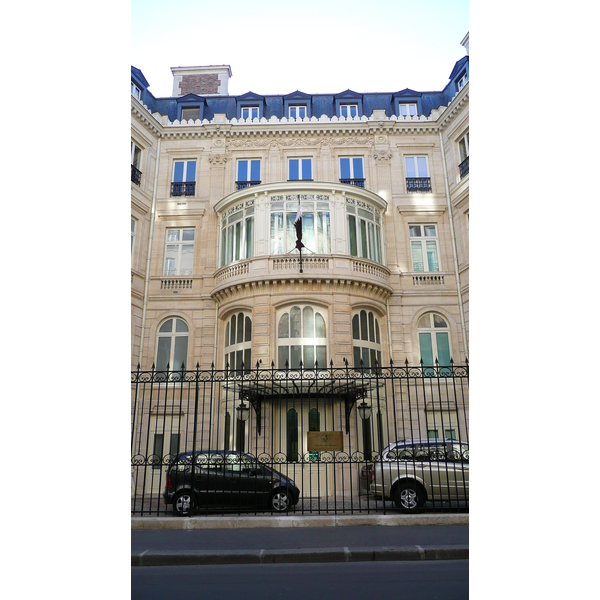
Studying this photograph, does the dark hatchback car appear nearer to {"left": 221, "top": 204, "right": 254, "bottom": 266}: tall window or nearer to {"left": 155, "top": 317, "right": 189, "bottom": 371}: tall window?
{"left": 155, "top": 317, "right": 189, "bottom": 371}: tall window

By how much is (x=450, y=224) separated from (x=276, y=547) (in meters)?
16.7

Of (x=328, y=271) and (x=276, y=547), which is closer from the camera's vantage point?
(x=276, y=547)

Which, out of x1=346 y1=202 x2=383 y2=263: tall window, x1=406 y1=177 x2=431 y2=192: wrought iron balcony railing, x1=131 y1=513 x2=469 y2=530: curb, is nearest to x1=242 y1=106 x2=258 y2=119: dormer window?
x1=346 y1=202 x2=383 y2=263: tall window

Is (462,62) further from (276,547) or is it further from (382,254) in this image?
(276,547)

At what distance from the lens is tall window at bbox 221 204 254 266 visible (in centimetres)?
1827

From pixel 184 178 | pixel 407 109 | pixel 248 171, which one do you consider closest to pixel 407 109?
pixel 407 109

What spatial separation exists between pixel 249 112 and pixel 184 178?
5.05 m

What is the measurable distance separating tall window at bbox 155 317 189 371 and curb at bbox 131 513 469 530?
10267 mm

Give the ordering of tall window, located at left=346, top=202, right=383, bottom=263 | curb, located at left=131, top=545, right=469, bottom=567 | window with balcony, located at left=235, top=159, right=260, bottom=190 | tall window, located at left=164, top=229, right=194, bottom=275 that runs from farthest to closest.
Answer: window with balcony, located at left=235, top=159, right=260, bottom=190, tall window, located at left=164, top=229, right=194, bottom=275, tall window, located at left=346, top=202, right=383, bottom=263, curb, located at left=131, top=545, right=469, bottom=567

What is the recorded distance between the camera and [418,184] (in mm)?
20828

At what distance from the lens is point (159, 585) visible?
17.6 feet

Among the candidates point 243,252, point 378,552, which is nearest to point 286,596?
point 378,552

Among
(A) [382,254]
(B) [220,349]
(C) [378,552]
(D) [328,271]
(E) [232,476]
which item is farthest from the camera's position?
(A) [382,254]
